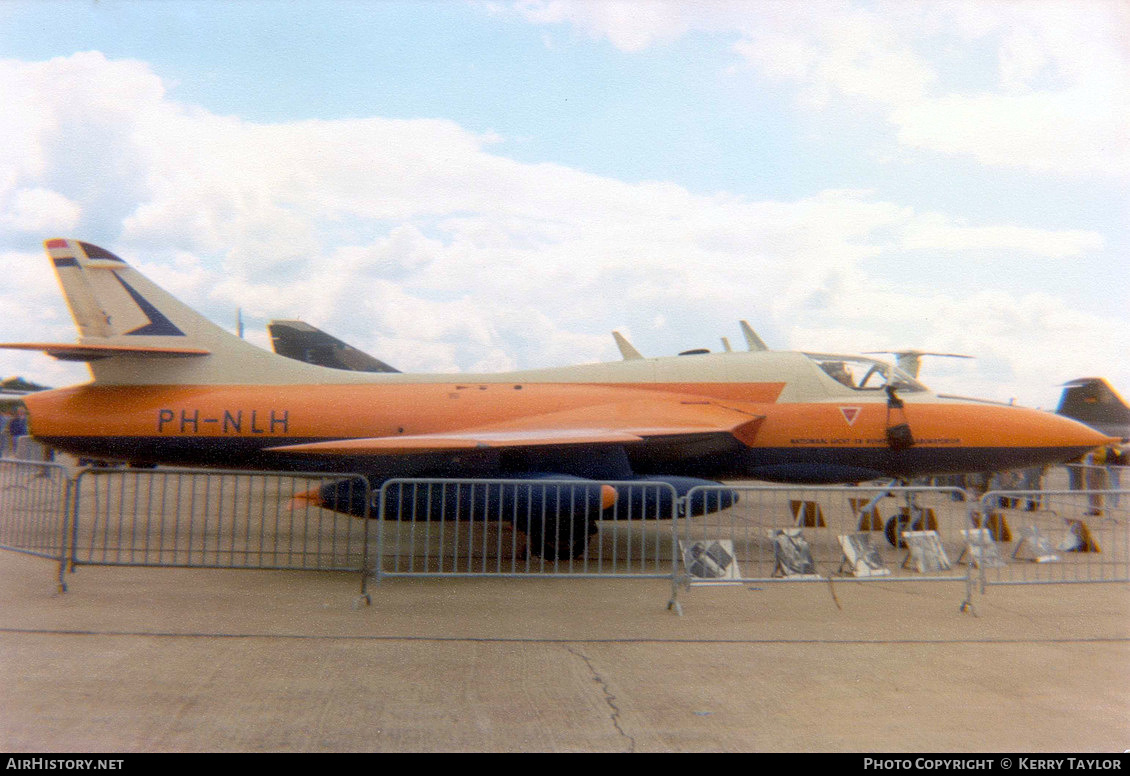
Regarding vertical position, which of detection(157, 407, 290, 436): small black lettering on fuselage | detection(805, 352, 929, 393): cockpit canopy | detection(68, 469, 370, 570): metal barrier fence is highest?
detection(805, 352, 929, 393): cockpit canopy

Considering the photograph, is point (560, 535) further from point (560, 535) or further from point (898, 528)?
point (898, 528)

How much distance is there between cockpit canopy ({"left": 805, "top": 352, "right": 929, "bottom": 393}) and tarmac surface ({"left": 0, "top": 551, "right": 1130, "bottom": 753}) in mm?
3098

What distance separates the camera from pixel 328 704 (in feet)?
12.3

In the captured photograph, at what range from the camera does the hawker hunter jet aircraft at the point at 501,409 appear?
8.73 metres

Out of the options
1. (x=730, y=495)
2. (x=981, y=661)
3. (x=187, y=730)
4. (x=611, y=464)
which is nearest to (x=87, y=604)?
(x=187, y=730)

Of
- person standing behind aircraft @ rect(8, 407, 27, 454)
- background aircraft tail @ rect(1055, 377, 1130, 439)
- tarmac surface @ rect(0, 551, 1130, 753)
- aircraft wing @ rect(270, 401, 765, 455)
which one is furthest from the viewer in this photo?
person standing behind aircraft @ rect(8, 407, 27, 454)

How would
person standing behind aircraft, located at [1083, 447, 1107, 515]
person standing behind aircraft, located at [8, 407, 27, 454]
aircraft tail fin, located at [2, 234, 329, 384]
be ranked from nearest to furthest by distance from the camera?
aircraft tail fin, located at [2, 234, 329, 384] < person standing behind aircraft, located at [1083, 447, 1107, 515] < person standing behind aircraft, located at [8, 407, 27, 454]

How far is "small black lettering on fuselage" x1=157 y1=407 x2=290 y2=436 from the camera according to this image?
873 cm

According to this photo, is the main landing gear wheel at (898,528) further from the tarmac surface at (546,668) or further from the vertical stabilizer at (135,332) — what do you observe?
the vertical stabilizer at (135,332)

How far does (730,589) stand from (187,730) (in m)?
4.70

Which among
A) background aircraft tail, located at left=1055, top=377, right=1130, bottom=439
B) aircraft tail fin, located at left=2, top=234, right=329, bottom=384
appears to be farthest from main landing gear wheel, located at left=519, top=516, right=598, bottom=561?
background aircraft tail, located at left=1055, top=377, right=1130, bottom=439

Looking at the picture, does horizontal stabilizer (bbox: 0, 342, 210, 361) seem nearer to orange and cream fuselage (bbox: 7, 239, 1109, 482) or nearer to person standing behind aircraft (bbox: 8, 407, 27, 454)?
orange and cream fuselage (bbox: 7, 239, 1109, 482)

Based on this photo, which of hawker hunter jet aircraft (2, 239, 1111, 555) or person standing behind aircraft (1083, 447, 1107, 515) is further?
person standing behind aircraft (1083, 447, 1107, 515)

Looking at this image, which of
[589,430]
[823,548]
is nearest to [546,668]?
[589,430]
